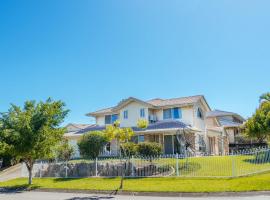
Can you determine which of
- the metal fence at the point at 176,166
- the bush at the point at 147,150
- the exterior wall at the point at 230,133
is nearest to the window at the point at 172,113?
the bush at the point at 147,150

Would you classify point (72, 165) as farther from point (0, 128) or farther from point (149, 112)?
point (149, 112)

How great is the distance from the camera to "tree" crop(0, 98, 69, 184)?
1934 cm

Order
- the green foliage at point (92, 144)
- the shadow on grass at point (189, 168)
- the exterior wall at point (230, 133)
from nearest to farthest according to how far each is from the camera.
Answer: the shadow on grass at point (189, 168) < the green foliage at point (92, 144) < the exterior wall at point (230, 133)

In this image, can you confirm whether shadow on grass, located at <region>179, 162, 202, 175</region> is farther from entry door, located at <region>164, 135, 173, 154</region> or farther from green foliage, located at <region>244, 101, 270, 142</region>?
entry door, located at <region>164, 135, 173, 154</region>

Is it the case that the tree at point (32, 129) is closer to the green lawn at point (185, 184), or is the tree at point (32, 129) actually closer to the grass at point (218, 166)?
the green lawn at point (185, 184)

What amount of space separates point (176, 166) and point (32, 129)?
9862 mm

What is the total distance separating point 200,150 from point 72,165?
51.9 ft

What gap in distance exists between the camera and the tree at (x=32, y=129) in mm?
19344

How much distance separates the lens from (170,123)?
3194cm

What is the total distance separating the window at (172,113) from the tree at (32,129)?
1538 centimetres

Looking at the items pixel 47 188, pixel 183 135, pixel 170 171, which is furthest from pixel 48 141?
pixel 183 135

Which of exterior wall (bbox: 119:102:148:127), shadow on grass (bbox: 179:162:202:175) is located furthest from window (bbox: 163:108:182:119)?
shadow on grass (bbox: 179:162:202:175)

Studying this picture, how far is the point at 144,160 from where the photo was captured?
19.6m

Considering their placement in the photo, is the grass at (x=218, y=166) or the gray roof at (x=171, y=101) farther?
the gray roof at (x=171, y=101)
